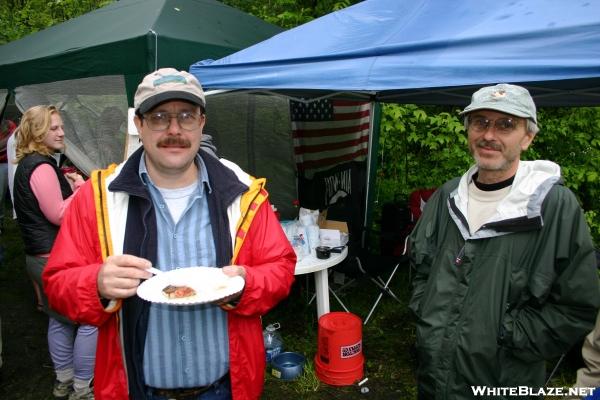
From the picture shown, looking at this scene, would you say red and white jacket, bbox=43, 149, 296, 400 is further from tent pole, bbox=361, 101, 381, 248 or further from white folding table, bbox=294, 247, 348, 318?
tent pole, bbox=361, 101, 381, 248

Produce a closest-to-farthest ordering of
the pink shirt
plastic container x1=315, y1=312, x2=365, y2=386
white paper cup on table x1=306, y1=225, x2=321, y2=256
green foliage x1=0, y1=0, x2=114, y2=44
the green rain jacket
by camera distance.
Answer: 1. the green rain jacket
2. the pink shirt
3. plastic container x1=315, y1=312, x2=365, y2=386
4. white paper cup on table x1=306, y1=225, x2=321, y2=256
5. green foliage x1=0, y1=0, x2=114, y2=44

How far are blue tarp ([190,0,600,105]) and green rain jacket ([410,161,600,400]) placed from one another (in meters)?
0.62

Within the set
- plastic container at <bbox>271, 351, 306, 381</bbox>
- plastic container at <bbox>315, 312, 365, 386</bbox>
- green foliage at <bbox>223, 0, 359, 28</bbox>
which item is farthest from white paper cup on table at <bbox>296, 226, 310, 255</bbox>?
green foliage at <bbox>223, 0, 359, 28</bbox>

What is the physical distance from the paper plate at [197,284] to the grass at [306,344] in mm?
2205

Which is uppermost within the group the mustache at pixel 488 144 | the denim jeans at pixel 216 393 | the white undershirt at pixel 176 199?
the mustache at pixel 488 144

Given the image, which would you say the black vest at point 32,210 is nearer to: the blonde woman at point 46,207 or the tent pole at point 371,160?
the blonde woman at point 46,207

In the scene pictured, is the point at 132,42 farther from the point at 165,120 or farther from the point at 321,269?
the point at 165,120

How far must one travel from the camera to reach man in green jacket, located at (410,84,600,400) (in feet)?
5.91

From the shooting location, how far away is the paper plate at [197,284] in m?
1.43

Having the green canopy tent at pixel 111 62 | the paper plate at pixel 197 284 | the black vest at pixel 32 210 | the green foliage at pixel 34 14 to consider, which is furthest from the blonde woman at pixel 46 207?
the green foliage at pixel 34 14

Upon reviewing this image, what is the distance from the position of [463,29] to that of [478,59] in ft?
1.17

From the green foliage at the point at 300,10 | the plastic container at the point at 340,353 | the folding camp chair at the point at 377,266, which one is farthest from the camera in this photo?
the green foliage at the point at 300,10

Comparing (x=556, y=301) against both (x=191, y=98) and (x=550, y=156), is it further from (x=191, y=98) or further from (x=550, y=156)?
(x=550, y=156)

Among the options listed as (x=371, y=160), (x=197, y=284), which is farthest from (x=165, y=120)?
(x=371, y=160)
